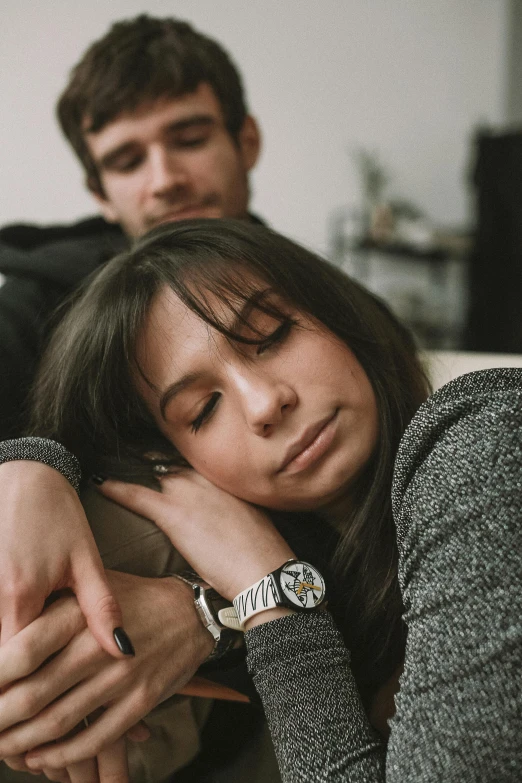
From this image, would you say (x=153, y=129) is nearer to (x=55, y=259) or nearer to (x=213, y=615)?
(x=55, y=259)

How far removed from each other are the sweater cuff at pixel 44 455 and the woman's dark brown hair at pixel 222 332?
0.10 m

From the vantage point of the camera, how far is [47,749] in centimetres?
71

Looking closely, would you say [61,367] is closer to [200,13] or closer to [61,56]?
[61,56]

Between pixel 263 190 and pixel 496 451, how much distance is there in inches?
131

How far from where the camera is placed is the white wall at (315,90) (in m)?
2.96

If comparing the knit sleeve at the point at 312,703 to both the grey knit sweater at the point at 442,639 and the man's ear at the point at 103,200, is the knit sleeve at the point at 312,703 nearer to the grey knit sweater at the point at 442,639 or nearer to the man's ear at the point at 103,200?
the grey knit sweater at the point at 442,639

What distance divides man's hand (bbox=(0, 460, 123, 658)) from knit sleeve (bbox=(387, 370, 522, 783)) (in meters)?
0.30

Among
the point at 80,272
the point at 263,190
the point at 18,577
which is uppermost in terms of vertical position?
the point at 80,272

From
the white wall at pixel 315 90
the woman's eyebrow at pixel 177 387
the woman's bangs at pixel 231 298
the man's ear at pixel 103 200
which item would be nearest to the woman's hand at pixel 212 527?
the woman's eyebrow at pixel 177 387

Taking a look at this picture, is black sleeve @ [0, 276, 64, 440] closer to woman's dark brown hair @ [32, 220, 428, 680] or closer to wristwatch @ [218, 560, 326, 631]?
woman's dark brown hair @ [32, 220, 428, 680]

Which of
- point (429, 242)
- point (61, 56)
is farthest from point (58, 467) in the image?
point (429, 242)

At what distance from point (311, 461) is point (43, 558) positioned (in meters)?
0.34

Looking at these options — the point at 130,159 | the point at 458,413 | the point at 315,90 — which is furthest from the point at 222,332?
the point at 315,90

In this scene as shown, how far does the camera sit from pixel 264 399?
2.67 ft
